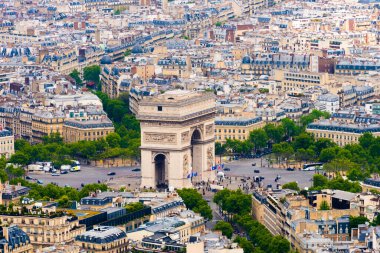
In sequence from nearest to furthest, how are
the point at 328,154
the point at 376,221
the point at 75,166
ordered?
the point at 376,221, the point at 328,154, the point at 75,166

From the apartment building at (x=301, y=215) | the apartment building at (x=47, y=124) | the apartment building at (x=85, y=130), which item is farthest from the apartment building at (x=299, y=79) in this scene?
the apartment building at (x=301, y=215)

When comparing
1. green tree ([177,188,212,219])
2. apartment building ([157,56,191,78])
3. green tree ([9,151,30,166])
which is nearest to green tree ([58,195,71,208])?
green tree ([177,188,212,219])

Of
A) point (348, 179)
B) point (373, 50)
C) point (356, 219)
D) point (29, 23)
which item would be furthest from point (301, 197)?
point (29, 23)

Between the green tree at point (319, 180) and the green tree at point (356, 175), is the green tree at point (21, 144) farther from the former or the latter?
the green tree at point (356, 175)

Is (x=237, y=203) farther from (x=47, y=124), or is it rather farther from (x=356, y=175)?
(x=47, y=124)

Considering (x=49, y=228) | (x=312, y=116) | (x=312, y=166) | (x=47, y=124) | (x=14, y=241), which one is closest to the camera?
(x=14, y=241)

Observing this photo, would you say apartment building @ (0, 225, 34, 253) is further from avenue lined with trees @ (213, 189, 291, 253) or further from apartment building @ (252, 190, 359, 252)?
apartment building @ (252, 190, 359, 252)

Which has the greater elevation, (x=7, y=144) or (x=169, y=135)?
(x=169, y=135)

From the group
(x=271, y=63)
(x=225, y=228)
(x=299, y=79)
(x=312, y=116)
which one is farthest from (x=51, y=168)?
(x=271, y=63)
